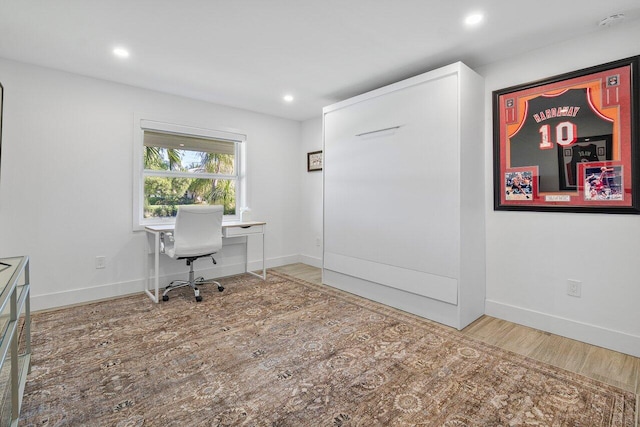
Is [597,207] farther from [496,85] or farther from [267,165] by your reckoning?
Answer: [267,165]

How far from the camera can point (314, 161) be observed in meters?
4.95

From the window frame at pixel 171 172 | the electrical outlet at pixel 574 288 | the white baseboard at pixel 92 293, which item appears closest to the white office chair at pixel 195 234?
the white baseboard at pixel 92 293

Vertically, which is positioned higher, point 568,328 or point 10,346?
point 10,346

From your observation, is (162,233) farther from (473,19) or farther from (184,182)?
(473,19)

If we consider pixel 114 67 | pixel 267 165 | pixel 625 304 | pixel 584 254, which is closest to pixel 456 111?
pixel 584 254

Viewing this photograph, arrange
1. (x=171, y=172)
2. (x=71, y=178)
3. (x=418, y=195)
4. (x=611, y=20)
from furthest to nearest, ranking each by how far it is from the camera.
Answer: (x=171, y=172)
(x=71, y=178)
(x=418, y=195)
(x=611, y=20)

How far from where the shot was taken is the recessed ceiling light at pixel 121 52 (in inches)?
105

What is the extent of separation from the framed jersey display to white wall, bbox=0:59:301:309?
371 cm

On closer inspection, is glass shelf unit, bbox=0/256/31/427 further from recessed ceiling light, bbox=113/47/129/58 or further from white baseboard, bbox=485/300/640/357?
white baseboard, bbox=485/300/640/357

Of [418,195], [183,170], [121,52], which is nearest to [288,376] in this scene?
[418,195]

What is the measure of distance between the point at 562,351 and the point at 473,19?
252cm

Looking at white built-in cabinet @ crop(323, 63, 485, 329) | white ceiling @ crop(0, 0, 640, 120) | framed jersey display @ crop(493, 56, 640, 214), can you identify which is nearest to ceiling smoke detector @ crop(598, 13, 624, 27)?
white ceiling @ crop(0, 0, 640, 120)

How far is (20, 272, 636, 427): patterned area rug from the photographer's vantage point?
159 cm

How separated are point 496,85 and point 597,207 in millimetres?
1351
